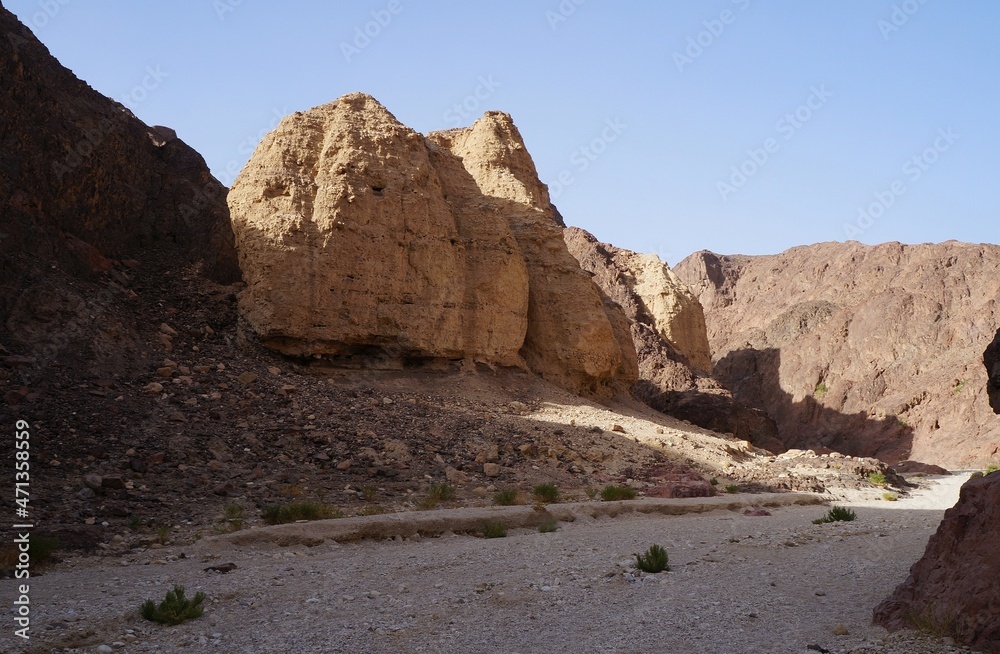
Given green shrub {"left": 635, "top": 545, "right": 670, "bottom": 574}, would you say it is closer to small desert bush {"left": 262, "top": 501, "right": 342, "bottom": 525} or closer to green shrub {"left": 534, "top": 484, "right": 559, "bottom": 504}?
small desert bush {"left": 262, "top": 501, "right": 342, "bottom": 525}

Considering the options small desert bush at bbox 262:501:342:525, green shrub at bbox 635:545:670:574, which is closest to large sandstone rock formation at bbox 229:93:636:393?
small desert bush at bbox 262:501:342:525

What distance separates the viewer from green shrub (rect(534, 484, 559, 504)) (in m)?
13.0

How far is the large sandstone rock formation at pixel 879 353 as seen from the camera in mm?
39750

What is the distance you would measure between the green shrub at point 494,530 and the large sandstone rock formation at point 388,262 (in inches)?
353

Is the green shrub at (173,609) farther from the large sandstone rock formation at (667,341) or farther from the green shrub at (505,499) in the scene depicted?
the large sandstone rock formation at (667,341)

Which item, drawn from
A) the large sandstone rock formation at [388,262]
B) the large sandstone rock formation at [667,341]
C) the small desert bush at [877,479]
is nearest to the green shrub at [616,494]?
the large sandstone rock formation at [388,262]

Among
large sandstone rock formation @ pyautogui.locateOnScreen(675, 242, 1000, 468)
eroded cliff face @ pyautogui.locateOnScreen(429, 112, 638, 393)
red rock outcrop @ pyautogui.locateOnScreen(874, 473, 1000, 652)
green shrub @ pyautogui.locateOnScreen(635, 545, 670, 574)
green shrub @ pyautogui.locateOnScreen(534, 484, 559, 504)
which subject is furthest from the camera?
large sandstone rock formation @ pyautogui.locateOnScreen(675, 242, 1000, 468)

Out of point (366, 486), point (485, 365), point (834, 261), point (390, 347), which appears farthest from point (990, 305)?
point (366, 486)

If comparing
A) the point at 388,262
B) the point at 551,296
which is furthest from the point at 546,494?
the point at 551,296

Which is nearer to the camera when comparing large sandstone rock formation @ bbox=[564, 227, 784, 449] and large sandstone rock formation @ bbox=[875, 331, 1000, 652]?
large sandstone rock formation @ bbox=[875, 331, 1000, 652]

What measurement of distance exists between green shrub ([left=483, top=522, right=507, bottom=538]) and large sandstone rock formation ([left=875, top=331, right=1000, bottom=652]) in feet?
19.1

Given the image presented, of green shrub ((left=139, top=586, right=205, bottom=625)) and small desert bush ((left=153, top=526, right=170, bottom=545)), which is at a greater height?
green shrub ((left=139, top=586, right=205, bottom=625))

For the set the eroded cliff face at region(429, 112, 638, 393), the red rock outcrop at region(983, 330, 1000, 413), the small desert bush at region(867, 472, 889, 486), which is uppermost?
the eroded cliff face at region(429, 112, 638, 393)

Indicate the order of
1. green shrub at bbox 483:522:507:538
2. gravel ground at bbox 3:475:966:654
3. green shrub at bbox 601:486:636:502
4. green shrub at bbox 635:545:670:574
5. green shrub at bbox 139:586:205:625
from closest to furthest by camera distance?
gravel ground at bbox 3:475:966:654
green shrub at bbox 139:586:205:625
green shrub at bbox 635:545:670:574
green shrub at bbox 483:522:507:538
green shrub at bbox 601:486:636:502
